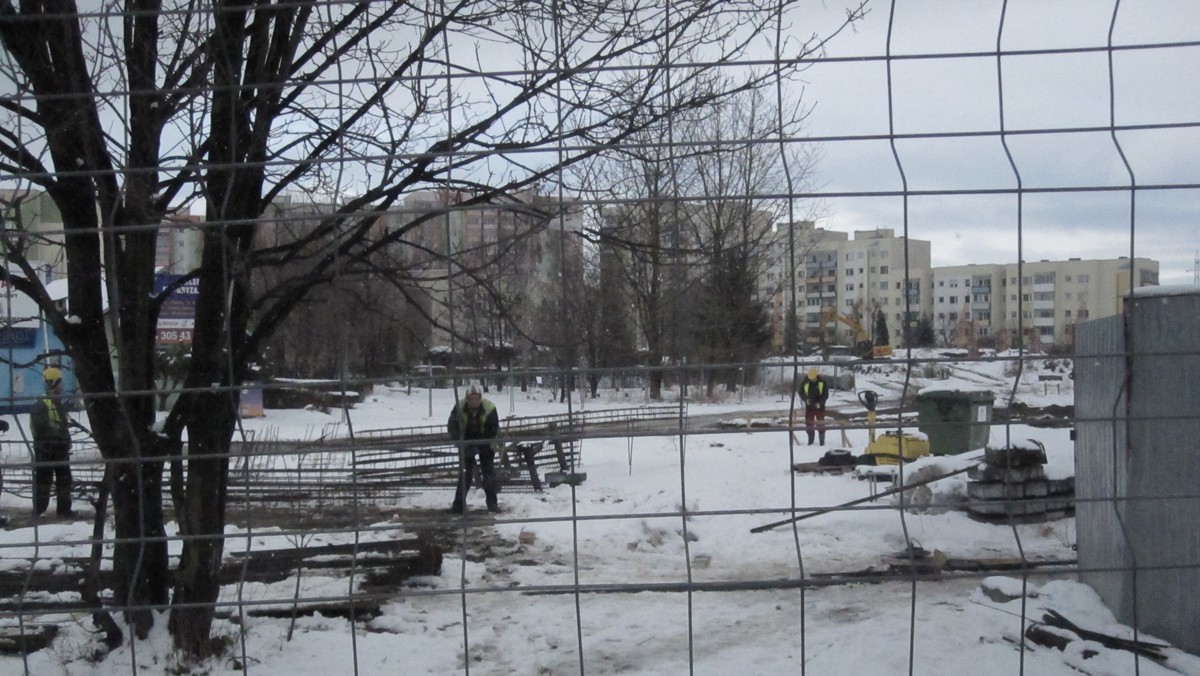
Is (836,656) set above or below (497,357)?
below

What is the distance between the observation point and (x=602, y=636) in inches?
181

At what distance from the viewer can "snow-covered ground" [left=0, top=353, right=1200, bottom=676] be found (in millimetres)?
2639

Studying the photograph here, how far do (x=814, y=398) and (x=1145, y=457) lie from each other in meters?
1.16

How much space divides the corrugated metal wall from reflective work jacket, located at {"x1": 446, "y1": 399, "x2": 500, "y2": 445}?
58.3 inches

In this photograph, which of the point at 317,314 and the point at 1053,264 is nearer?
the point at 1053,264

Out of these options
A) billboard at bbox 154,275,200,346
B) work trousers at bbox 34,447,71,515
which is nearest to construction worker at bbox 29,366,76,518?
work trousers at bbox 34,447,71,515

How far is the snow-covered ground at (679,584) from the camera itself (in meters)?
2.64

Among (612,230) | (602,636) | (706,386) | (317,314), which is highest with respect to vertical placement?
(612,230)

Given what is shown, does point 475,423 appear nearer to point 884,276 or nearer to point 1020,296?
point 884,276

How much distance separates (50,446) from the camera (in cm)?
319

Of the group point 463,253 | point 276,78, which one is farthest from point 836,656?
point 276,78

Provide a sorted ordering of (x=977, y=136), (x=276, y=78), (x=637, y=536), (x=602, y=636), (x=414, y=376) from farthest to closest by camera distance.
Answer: (x=637, y=536) < (x=602, y=636) < (x=276, y=78) < (x=414, y=376) < (x=977, y=136)

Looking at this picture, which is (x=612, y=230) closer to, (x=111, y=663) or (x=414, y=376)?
(x=414, y=376)

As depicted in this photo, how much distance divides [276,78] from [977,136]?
266 cm
